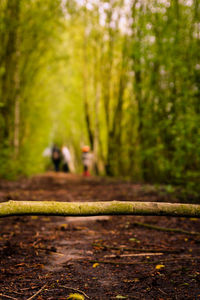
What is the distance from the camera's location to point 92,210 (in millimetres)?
2396

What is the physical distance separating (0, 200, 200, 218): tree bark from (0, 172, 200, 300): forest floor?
24.7 inches

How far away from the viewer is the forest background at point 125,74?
760cm

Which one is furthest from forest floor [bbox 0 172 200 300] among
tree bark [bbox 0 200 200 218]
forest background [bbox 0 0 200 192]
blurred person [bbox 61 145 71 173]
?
blurred person [bbox 61 145 71 173]

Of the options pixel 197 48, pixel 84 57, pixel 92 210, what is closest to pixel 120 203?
pixel 92 210

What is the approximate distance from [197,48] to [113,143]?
1031 centimetres

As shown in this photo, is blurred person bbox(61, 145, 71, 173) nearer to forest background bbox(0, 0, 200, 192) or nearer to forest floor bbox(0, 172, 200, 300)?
forest background bbox(0, 0, 200, 192)

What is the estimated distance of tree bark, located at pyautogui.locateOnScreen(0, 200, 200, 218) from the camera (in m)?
2.37

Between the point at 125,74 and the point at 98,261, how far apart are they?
14.3 metres

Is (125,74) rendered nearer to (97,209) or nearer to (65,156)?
(65,156)

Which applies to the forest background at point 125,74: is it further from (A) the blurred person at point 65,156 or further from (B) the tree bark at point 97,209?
(B) the tree bark at point 97,209

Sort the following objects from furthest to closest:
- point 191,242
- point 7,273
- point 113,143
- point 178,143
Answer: point 113,143 → point 178,143 → point 191,242 → point 7,273

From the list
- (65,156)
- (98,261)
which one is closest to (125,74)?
(65,156)

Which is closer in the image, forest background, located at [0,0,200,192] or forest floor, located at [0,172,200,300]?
forest floor, located at [0,172,200,300]

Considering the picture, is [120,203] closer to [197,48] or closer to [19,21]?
[197,48]
